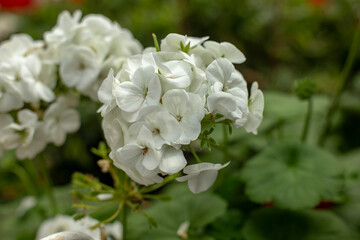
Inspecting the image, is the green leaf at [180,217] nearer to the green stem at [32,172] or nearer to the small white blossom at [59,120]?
the small white blossom at [59,120]

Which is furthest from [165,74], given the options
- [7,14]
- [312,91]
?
[7,14]

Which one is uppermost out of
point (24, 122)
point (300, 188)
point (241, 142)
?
point (24, 122)

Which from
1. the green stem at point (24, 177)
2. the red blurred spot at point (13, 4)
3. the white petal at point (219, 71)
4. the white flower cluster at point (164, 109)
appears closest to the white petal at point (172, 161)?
the white flower cluster at point (164, 109)

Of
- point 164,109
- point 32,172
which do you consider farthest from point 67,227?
point 164,109

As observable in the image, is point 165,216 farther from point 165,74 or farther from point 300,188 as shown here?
point 165,74

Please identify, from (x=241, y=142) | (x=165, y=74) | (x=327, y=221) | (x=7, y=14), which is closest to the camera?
(x=165, y=74)

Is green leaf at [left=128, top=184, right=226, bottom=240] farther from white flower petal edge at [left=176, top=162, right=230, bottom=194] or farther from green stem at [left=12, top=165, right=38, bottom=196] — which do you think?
green stem at [left=12, top=165, right=38, bottom=196]

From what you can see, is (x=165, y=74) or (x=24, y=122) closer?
(x=165, y=74)

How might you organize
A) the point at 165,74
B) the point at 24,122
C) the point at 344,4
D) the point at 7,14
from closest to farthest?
the point at 165,74
the point at 24,122
the point at 344,4
the point at 7,14

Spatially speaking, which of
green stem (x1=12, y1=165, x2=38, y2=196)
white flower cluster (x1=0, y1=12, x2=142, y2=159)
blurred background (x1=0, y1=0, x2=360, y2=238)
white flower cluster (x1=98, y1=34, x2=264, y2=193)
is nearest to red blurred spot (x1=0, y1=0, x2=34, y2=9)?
blurred background (x1=0, y1=0, x2=360, y2=238)
